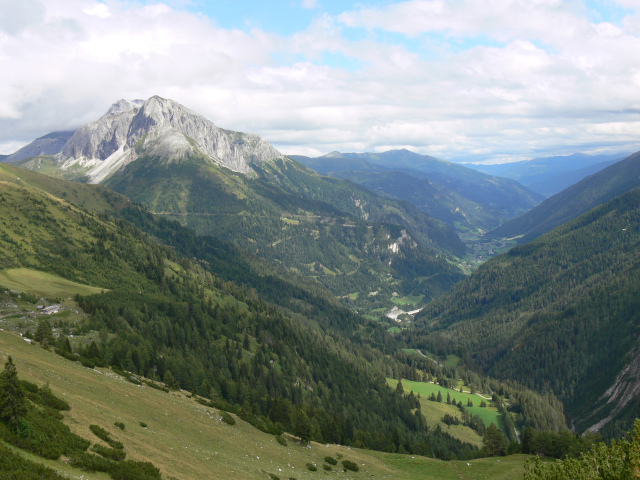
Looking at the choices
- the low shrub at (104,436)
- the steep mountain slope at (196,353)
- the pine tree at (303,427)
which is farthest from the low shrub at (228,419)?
the low shrub at (104,436)

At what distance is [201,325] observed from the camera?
184125 millimetres

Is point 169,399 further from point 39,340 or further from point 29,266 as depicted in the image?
point 29,266

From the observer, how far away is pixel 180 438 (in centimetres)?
6100

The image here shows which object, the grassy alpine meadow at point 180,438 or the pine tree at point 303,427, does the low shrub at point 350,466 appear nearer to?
the grassy alpine meadow at point 180,438

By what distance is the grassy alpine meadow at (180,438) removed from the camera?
49.8 metres

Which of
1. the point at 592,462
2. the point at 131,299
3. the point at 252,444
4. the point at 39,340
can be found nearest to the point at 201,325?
the point at 131,299

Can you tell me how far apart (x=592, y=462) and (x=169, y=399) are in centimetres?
6717

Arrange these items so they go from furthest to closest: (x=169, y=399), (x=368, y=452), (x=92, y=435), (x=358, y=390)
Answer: (x=358, y=390) < (x=368, y=452) < (x=169, y=399) < (x=92, y=435)

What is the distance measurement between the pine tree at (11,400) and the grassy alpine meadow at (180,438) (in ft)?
16.6

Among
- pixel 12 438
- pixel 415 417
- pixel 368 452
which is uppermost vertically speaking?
pixel 12 438

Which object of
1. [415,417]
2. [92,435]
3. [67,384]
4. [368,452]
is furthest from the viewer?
[415,417]

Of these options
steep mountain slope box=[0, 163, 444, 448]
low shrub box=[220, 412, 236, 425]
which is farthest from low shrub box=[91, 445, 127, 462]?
steep mountain slope box=[0, 163, 444, 448]

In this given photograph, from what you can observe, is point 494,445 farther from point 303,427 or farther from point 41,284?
point 41,284

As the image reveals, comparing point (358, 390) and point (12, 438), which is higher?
point (12, 438)
